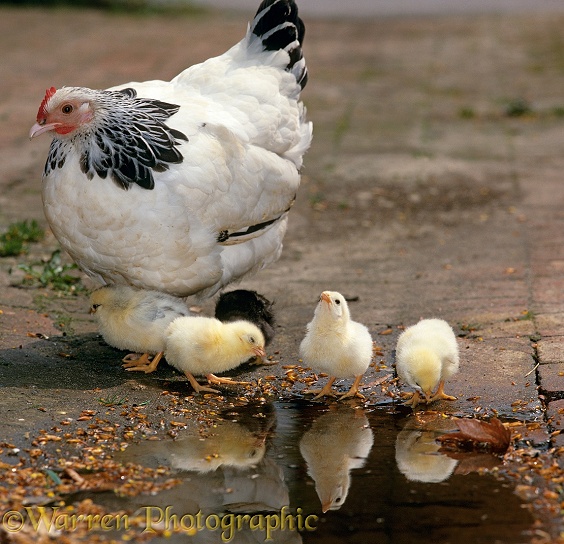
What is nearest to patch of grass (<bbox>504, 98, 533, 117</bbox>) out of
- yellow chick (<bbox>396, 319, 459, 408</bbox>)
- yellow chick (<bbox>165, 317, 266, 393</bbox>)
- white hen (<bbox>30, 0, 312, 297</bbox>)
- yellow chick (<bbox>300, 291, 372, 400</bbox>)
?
white hen (<bbox>30, 0, 312, 297</bbox>)

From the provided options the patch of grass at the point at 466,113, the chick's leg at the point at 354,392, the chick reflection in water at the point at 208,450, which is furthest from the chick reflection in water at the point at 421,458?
the patch of grass at the point at 466,113

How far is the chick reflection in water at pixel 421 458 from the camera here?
373 cm

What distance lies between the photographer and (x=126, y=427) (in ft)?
14.0

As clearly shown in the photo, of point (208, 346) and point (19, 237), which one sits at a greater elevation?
point (19, 237)

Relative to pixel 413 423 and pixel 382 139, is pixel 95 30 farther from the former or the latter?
pixel 413 423

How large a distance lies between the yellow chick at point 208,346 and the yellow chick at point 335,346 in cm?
30

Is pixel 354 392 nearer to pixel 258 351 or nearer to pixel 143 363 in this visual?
pixel 258 351

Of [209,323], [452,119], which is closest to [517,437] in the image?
[209,323]

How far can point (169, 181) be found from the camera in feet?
15.8

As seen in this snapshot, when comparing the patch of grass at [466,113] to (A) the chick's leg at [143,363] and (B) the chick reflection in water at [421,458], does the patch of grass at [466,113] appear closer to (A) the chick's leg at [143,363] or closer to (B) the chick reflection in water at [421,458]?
(A) the chick's leg at [143,363]

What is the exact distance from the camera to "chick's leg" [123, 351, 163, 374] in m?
5.08

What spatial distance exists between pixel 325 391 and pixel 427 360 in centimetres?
59

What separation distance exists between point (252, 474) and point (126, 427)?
777 mm

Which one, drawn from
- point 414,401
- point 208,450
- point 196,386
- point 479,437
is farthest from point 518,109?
point 208,450
